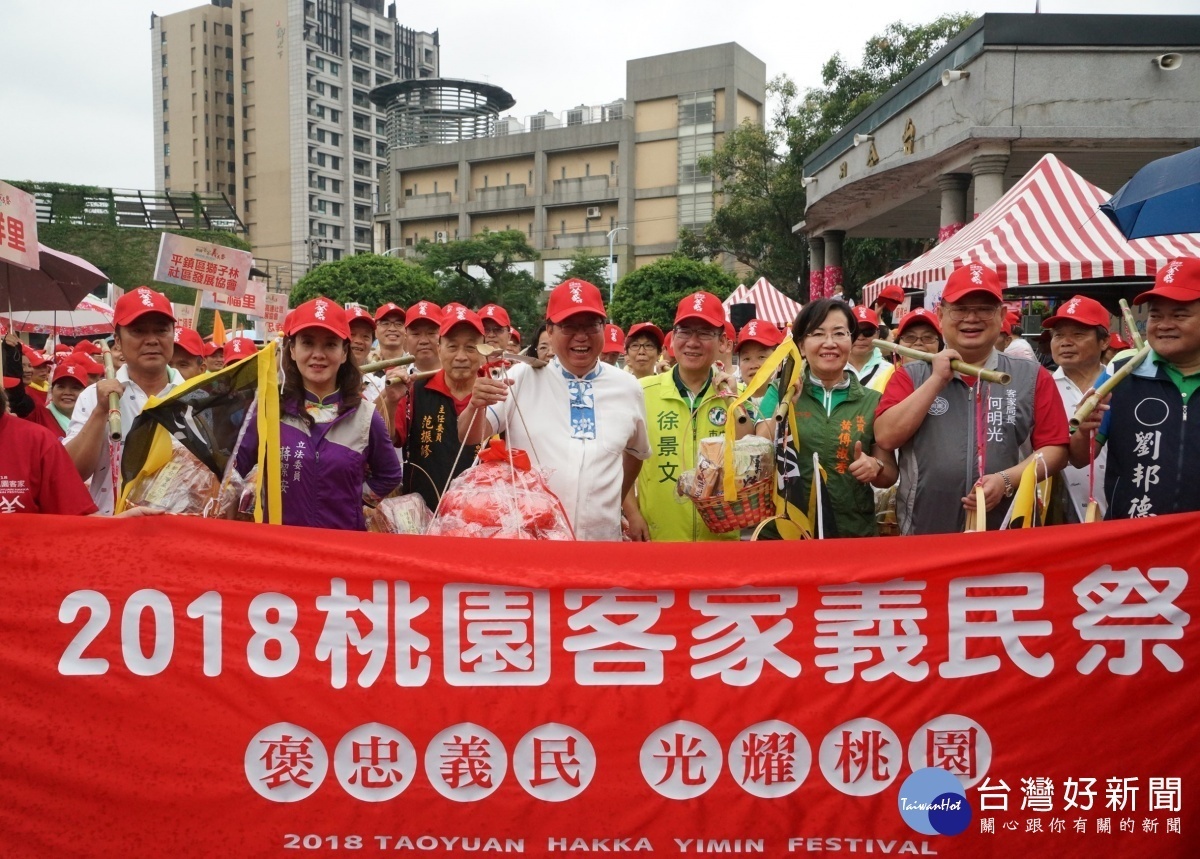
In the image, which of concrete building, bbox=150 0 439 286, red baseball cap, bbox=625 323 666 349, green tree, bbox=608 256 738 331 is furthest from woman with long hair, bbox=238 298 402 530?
concrete building, bbox=150 0 439 286

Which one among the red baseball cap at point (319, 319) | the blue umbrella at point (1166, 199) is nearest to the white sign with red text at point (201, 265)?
the red baseball cap at point (319, 319)

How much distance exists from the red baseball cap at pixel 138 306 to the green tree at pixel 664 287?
32959 mm

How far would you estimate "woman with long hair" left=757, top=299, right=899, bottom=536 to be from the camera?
3.53 metres

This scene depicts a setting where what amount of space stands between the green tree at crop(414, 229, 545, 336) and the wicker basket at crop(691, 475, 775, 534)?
42.5m

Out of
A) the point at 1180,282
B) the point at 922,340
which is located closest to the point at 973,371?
the point at 1180,282

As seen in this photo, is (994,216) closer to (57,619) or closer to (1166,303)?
(1166,303)

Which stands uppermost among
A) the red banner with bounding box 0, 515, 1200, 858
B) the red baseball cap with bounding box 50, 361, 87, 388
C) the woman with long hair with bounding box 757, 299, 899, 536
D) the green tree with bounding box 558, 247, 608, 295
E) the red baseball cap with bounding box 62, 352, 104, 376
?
the green tree with bounding box 558, 247, 608, 295

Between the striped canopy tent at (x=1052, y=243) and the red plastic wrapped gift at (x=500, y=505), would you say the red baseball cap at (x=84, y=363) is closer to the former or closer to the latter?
the red plastic wrapped gift at (x=500, y=505)

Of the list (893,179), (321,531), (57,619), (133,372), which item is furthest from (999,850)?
(893,179)

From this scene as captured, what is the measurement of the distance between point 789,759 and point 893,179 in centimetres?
1586

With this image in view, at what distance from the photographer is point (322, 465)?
3258 millimetres

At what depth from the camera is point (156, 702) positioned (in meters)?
2.65

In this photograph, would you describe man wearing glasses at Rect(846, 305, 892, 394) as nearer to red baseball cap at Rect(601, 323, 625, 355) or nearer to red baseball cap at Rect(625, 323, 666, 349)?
red baseball cap at Rect(625, 323, 666, 349)

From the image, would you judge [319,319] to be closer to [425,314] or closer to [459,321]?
[459,321]
